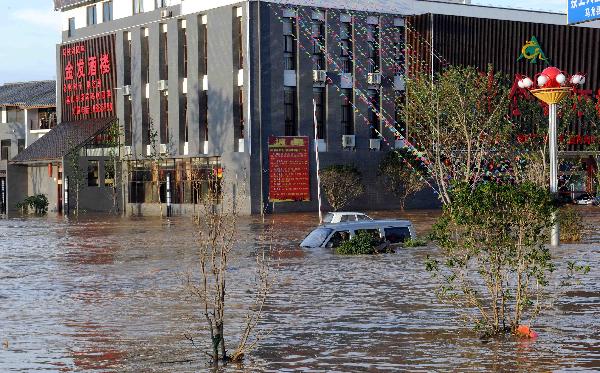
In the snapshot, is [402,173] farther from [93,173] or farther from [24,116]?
[24,116]

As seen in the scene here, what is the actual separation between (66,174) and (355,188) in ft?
66.5

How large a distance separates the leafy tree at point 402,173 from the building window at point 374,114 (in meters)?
1.62

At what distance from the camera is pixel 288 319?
17.1 m

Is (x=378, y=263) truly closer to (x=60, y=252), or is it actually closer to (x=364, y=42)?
(x=60, y=252)

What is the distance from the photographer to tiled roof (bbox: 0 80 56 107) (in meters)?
90.6

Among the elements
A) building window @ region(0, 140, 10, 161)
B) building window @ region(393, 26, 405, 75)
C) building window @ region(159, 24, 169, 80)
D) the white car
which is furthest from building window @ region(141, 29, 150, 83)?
the white car

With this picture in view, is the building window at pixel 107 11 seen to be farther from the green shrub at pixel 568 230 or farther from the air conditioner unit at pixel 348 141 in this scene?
the green shrub at pixel 568 230

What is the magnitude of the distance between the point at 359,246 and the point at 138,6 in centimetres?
4735

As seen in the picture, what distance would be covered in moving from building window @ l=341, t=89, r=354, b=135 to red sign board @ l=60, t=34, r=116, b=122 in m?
17.5

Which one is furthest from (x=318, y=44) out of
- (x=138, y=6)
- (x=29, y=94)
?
(x=29, y=94)

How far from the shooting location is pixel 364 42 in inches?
2635

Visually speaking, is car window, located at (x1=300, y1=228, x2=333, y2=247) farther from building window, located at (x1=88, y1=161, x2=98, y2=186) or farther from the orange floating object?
building window, located at (x1=88, y1=161, x2=98, y2=186)

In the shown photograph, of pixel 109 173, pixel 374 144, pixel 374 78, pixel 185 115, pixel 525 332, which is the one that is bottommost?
pixel 525 332

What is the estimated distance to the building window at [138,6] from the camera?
73.6 metres
